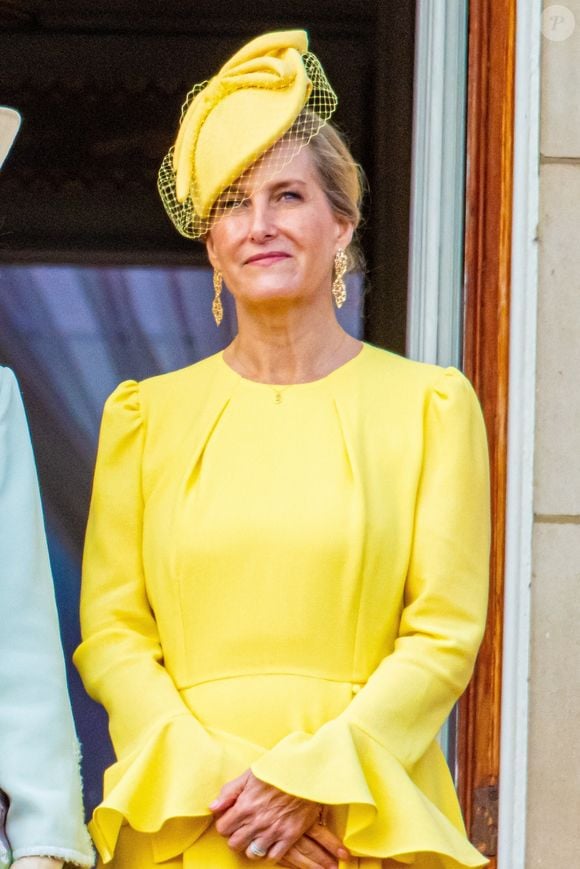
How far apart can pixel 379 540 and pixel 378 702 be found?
0.96 feet

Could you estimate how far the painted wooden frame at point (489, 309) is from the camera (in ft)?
14.3

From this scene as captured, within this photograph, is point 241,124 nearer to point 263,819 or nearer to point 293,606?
point 293,606

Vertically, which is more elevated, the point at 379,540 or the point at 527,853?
the point at 379,540

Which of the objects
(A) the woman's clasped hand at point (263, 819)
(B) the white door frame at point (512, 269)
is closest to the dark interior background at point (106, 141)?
(B) the white door frame at point (512, 269)

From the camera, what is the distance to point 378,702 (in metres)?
3.62

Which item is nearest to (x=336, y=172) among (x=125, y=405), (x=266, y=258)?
(x=266, y=258)

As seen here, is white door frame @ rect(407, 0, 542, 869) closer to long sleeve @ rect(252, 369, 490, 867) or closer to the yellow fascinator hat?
long sleeve @ rect(252, 369, 490, 867)

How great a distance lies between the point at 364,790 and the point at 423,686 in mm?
253

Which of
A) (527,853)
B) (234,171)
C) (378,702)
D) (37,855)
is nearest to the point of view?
(37,855)

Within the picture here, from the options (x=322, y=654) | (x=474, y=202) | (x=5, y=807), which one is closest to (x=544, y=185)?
(x=474, y=202)

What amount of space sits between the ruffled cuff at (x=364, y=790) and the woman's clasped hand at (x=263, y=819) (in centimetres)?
4

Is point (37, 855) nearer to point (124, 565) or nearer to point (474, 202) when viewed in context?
point (124, 565)

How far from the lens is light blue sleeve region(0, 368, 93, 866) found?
3.30 meters

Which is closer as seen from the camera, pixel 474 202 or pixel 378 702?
pixel 378 702
